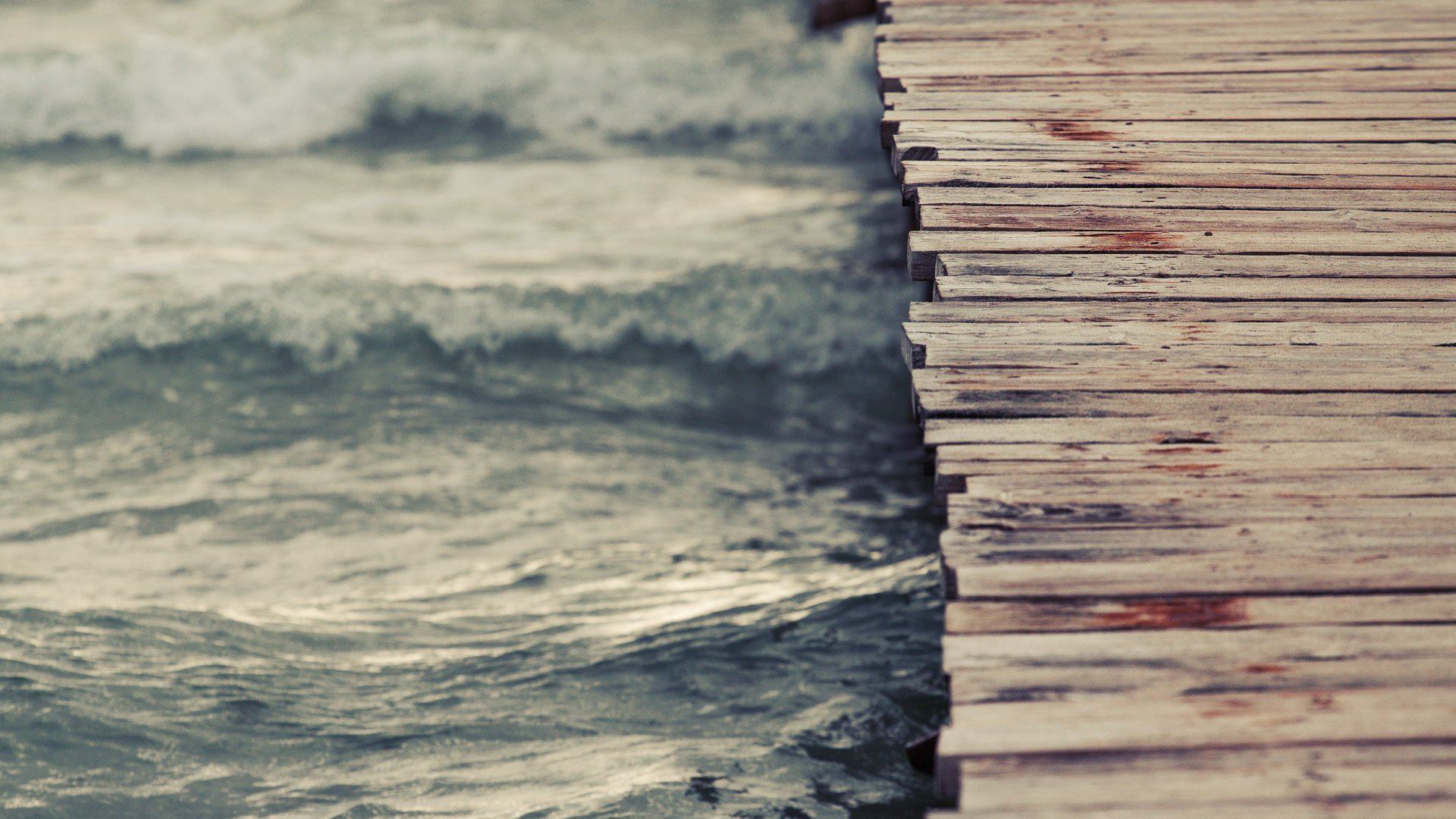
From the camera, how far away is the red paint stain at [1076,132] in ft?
13.6

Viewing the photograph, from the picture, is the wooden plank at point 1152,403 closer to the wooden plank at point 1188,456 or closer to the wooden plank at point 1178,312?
the wooden plank at point 1188,456

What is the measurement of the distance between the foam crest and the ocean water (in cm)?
2

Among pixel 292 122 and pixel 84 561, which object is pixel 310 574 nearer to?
pixel 84 561

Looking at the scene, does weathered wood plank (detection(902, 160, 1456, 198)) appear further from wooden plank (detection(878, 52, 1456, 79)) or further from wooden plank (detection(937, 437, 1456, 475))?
wooden plank (detection(937, 437, 1456, 475))

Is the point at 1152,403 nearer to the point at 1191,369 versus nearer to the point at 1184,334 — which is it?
the point at 1191,369

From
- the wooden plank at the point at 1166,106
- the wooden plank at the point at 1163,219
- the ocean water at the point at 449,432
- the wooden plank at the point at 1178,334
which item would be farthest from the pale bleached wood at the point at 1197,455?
the wooden plank at the point at 1166,106

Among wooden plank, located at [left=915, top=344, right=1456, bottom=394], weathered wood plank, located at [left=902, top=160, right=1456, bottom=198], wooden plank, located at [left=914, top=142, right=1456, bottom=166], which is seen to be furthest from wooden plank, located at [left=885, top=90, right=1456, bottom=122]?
wooden plank, located at [left=915, top=344, right=1456, bottom=394]

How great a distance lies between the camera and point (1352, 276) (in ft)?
11.3

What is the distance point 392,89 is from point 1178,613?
9.51 m

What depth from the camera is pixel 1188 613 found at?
2389 millimetres

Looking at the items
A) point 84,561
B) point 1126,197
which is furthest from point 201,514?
point 1126,197

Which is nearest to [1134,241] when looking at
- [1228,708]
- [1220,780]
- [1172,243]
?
[1172,243]

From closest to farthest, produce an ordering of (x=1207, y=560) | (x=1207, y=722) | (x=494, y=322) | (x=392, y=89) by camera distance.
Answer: (x=1207, y=722) → (x=1207, y=560) → (x=494, y=322) → (x=392, y=89)

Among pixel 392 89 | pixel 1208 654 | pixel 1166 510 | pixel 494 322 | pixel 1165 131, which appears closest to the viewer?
pixel 1208 654
